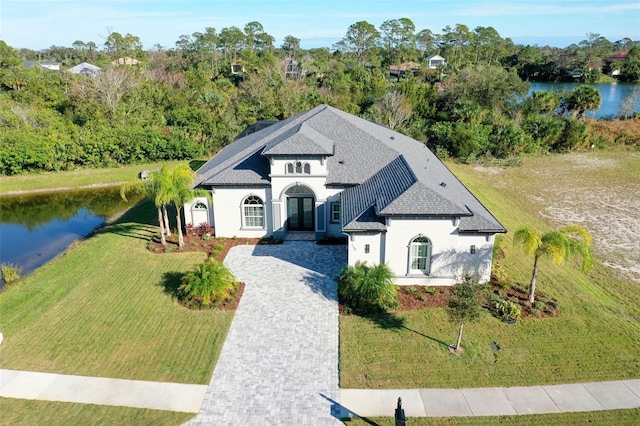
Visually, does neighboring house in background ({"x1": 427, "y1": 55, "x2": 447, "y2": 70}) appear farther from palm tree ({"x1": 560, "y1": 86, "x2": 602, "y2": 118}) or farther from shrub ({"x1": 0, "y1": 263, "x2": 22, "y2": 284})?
shrub ({"x1": 0, "y1": 263, "x2": 22, "y2": 284})

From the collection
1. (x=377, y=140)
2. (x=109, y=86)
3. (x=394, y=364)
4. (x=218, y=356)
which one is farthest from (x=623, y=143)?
(x=109, y=86)

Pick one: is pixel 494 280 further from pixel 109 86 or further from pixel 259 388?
pixel 109 86

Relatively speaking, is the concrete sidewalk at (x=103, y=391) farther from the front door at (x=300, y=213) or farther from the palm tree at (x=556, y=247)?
the palm tree at (x=556, y=247)

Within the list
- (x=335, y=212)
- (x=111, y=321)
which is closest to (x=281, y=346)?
(x=111, y=321)

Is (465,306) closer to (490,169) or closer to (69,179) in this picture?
(490,169)

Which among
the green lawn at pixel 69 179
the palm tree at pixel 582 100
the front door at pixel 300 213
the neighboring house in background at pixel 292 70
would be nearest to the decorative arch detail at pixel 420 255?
the front door at pixel 300 213

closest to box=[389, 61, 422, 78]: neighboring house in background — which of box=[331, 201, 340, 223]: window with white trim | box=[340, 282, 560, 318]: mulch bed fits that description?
box=[331, 201, 340, 223]: window with white trim
